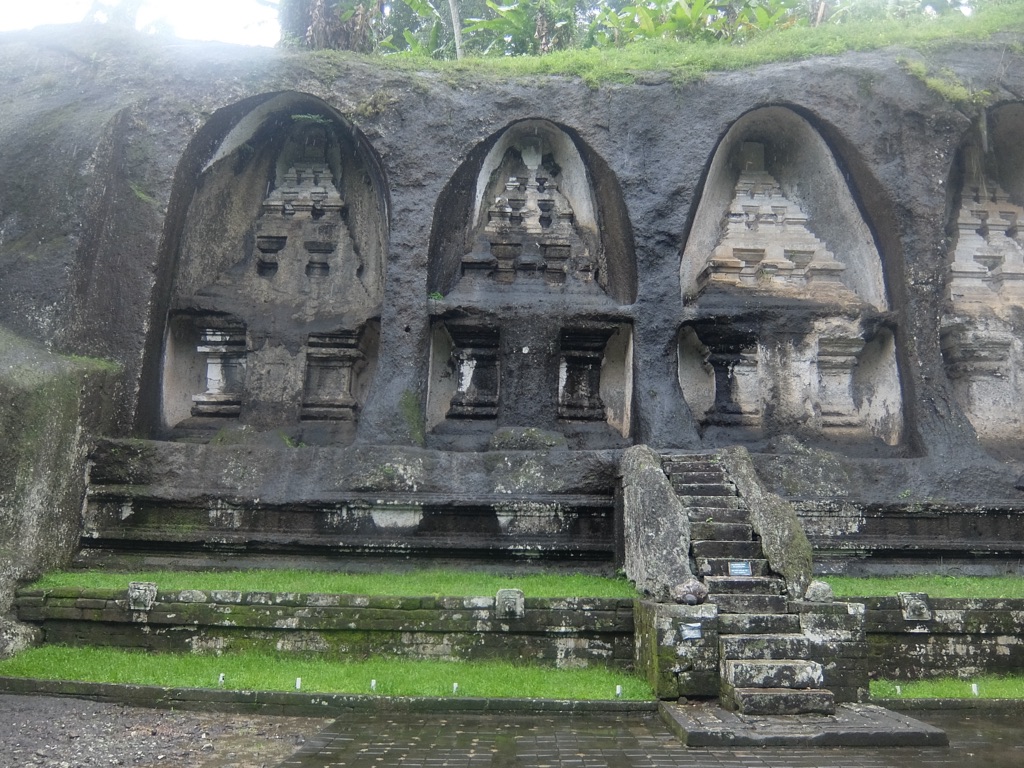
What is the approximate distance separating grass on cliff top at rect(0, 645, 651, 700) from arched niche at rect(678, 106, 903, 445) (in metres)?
4.75

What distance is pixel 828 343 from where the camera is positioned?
998 centimetres

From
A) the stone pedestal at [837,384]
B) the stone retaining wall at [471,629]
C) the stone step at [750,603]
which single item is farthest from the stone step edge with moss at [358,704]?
the stone pedestal at [837,384]

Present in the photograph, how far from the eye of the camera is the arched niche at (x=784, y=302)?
984 centimetres

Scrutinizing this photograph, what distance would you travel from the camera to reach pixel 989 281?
10.7 meters

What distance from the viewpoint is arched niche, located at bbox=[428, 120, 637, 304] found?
9906 millimetres

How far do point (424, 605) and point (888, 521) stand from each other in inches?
189

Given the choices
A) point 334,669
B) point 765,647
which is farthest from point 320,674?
point 765,647

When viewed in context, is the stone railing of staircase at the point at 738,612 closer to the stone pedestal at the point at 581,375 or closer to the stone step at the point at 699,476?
the stone step at the point at 699,476

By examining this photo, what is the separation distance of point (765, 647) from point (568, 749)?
1593 mm

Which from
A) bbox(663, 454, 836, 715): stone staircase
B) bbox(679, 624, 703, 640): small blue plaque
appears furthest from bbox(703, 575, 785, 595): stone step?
bbox(679, 624, 703, 640): small blue plaque

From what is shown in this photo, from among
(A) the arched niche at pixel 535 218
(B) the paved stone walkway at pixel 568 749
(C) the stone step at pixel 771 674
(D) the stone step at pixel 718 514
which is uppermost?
(A) the arched niche at pixel 535 218

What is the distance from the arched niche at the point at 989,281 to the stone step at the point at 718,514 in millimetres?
4888

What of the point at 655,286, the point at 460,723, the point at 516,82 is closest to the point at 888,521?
the point at 655,286

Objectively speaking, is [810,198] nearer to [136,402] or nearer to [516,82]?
[516,82]
